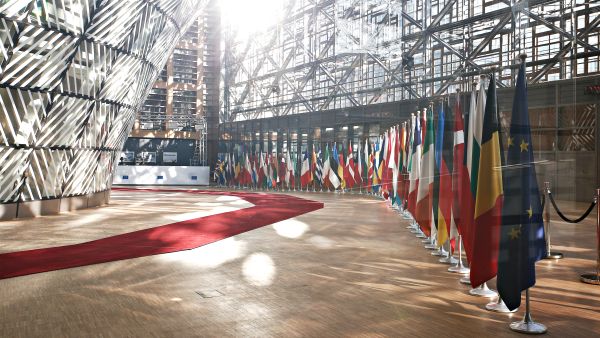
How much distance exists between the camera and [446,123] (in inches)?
399

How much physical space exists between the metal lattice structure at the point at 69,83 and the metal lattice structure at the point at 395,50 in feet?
39.0

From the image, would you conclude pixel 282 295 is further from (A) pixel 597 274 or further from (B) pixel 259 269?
(A) pixel 597 274

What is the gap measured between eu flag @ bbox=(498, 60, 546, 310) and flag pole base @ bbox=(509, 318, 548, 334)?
255mm

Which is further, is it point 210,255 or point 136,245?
point 136,245

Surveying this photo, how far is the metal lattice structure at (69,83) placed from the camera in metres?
15.1

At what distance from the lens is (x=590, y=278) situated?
8.01 m

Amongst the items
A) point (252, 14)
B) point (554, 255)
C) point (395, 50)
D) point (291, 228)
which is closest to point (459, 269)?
point (554, 255)

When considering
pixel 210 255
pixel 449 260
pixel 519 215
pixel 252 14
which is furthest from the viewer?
pixel 252 14

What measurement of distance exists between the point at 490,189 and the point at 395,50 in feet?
83.4

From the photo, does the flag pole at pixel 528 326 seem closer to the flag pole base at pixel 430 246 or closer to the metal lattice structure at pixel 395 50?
the flag pole base at pixel 430 246

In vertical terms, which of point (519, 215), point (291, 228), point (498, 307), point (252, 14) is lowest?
point (498, 307)

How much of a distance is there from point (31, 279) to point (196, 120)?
42806 millimetres

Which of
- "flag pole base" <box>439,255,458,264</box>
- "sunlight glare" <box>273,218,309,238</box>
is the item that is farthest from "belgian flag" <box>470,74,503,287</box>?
"sunlight glare" <box>273,218,309,238</box>

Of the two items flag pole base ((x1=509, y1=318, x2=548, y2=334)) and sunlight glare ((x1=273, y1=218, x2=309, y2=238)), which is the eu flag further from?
sunlight glare ((x1=273, y1=218, x2=309, y2=238))
